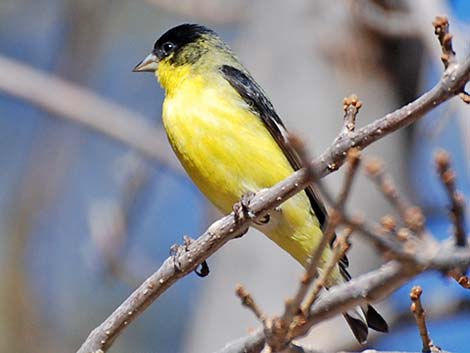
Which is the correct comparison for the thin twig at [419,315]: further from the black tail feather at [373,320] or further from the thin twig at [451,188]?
the black tail feather at [373,320]

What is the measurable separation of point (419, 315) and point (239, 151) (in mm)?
2034

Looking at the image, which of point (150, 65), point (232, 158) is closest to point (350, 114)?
point (232, 158)

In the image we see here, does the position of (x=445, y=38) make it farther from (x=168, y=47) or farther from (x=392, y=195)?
(x=168, y=47)

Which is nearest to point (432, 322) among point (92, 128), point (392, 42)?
point (392, 42)

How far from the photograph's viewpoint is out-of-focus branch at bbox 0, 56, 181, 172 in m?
5.16

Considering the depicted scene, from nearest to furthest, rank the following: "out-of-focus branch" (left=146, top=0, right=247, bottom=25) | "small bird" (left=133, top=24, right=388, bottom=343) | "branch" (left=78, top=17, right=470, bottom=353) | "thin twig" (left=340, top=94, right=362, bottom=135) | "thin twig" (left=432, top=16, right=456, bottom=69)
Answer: "branch" (left=78, top=17, right=470, bottom=353) < "thin twig" (left=432, top=16, right=456, bottom=69) < "thin twig" (left=340, top=94, right=362, bottom=135) < "small bird" (left=133, top=24, right=388, bottom=343) < "out-of-focus branch" (left=146, top=0, right=247, bottom=25)

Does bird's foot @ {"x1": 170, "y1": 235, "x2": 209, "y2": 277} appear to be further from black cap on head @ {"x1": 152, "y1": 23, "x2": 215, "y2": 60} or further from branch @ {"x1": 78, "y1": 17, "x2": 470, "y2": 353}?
black cap on head @ {"x1": 152, "y1": 23, "x2": 215, "y2": 60}

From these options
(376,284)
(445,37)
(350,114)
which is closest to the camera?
(376,284)

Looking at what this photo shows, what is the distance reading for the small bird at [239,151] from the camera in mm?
4133

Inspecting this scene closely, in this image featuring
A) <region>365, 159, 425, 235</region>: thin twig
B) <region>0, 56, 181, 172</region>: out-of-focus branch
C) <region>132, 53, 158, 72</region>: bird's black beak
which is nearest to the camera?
<region>365, 159, 425, 235</region>: thin twig

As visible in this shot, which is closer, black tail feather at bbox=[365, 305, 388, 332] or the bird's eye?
black tail feather at bbox=[365, 305, 388, 332]

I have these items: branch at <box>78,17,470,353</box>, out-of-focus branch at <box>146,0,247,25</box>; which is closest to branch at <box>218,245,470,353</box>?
branch at <box>78,17,470,353</box>

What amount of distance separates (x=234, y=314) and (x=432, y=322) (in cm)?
94

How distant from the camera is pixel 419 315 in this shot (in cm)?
222
